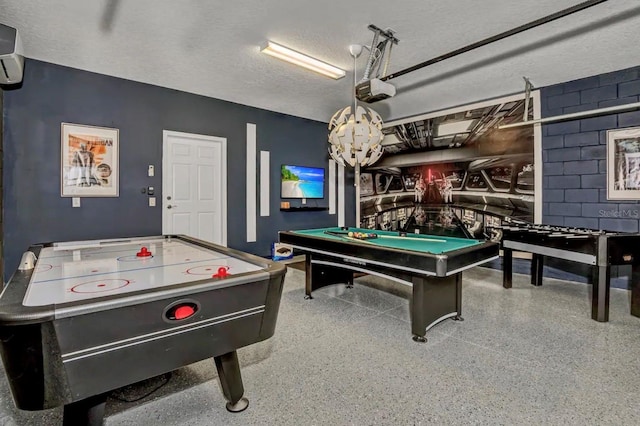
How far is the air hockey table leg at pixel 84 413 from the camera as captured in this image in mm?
1325

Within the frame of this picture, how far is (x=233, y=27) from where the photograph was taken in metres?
2.98

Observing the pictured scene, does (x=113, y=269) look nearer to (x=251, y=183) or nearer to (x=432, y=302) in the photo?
(x=432, y=302)

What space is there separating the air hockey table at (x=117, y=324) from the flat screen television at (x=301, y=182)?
3.96 meters

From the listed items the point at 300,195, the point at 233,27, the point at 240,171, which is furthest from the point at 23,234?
the point at 300,195

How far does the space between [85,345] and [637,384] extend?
2928 mm

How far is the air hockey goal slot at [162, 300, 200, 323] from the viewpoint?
1.33m

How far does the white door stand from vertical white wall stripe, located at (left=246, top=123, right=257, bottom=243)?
0.41 metres

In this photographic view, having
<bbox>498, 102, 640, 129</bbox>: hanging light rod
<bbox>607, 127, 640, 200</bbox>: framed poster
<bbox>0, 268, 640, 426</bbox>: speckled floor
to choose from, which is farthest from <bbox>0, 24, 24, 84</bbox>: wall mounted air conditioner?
<bbox>607, 127, 640, 200</bbox>: framed poster

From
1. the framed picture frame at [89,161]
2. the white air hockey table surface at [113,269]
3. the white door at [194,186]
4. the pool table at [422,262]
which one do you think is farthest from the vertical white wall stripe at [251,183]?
the white air hockey table surface at [113,269]

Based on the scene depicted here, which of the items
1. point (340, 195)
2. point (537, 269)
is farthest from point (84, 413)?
point (340, 195)

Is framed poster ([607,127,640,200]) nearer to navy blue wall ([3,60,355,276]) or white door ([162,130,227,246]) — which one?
navy blue wall ([3,60,355,276])

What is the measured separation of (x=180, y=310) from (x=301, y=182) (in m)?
4.83

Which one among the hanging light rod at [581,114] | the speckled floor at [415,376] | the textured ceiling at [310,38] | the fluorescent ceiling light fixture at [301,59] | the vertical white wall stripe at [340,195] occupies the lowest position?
the speckled floor at [415,376]

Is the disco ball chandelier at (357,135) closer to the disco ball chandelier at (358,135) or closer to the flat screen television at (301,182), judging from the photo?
the disco ball chandelier at (358,135)
